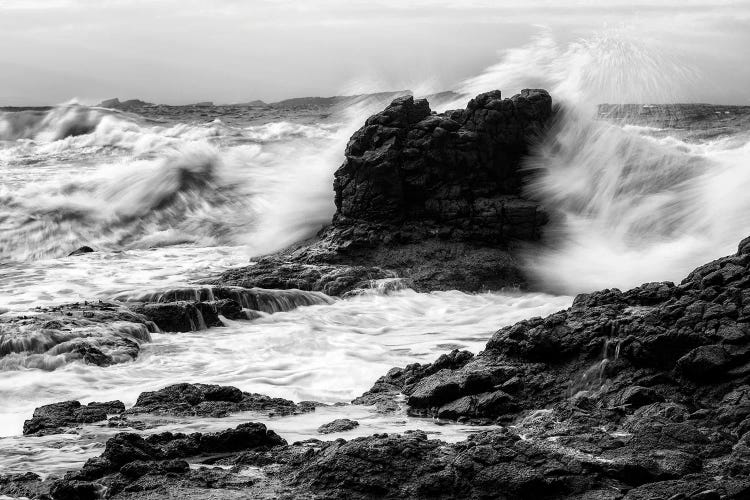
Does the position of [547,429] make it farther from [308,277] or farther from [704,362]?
[308,277]

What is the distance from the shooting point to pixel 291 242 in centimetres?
1828

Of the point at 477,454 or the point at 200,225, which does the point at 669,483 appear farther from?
the point at 200,225

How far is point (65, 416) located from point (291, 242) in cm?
1055

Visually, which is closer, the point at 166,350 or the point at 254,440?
the point at 254,440

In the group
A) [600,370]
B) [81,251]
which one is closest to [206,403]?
[600,370]

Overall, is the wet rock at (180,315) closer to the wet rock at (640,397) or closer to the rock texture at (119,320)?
the rock texture at (119,320)

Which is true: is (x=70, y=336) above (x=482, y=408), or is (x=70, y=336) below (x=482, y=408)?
below

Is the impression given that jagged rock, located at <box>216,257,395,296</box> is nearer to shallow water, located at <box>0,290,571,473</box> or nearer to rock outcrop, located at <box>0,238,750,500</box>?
shallow water, located at <box>0,290,571,473</box>

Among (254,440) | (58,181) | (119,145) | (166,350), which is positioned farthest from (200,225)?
(254,440)

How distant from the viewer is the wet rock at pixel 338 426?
24.1 feet

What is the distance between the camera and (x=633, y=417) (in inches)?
262

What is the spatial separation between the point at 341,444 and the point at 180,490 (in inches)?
40.7

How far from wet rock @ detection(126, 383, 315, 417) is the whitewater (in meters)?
0.28

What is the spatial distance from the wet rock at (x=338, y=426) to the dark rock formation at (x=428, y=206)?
745cm
